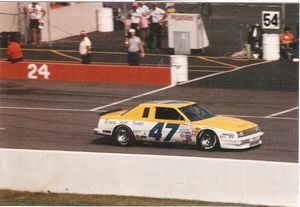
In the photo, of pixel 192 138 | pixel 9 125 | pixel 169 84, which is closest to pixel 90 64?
pixel 169 84

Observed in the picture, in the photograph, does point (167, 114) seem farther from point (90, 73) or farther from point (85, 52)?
point (85, 52)

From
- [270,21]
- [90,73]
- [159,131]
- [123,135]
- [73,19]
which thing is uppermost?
[73,19]

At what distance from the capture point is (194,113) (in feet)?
68.2

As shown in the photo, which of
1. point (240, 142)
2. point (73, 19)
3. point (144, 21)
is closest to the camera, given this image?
point (240, 142)

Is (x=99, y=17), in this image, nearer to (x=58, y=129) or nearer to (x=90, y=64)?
(x=90, y=64)

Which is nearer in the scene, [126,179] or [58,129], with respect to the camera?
[126,179]

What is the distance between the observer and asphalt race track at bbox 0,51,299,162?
21.1m

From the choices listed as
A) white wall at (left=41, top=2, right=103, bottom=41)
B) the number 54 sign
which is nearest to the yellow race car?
the number 54 sign

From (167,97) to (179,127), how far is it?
6.17m

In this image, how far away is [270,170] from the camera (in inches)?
615

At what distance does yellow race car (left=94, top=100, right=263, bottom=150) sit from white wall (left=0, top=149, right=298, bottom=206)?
3.64m

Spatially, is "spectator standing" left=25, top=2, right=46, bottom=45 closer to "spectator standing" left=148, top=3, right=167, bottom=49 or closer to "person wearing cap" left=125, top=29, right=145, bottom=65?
"spectator standing" left=148, top=3, right=167, bottom=49

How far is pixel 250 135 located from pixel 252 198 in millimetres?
4318

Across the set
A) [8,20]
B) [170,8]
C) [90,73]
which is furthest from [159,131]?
[8,20]
